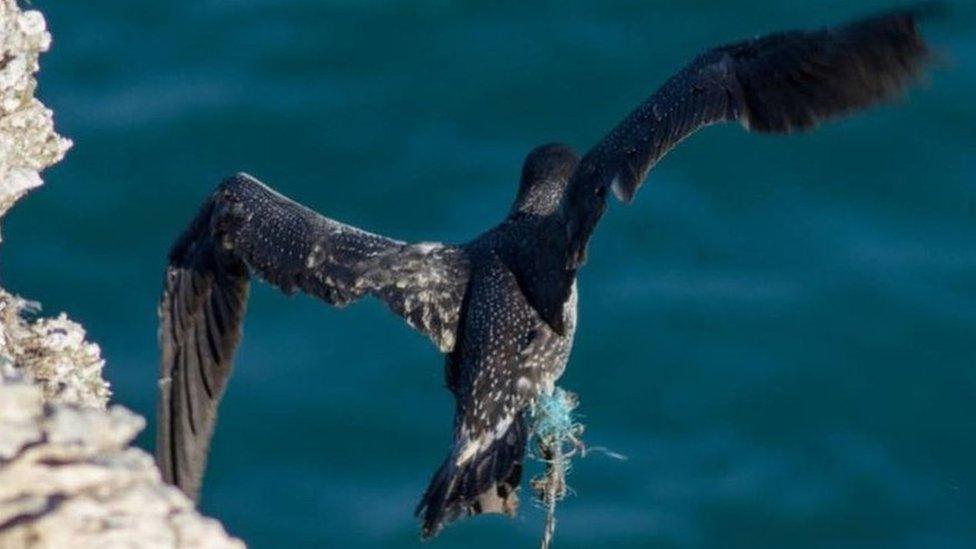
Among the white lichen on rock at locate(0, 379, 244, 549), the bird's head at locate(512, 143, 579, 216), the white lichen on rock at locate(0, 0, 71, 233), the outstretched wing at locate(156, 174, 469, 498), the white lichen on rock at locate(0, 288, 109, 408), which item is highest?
the bird's head at locate(512, 143, 579, 216)

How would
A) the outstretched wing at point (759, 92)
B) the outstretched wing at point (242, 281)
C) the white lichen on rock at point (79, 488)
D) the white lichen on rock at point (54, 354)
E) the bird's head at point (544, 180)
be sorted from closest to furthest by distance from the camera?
the white lichen on rock at point (79, 488)
the white lichen on rock at point (54, 354)
the outstretched wing at point (759, 92)
the outstretched wing at point (242, 281)
the bird's head at point (544, 180)

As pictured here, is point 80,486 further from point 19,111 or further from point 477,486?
point 477,486

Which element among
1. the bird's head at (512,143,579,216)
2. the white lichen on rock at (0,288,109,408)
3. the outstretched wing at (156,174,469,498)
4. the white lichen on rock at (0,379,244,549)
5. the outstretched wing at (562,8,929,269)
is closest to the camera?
the white lichen on rock at (0,379,244,549)

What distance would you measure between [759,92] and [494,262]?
108 cm

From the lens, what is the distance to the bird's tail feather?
7512 mm

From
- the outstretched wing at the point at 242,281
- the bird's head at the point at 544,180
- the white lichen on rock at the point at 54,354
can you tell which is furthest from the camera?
the bird's head at the point at 544,180

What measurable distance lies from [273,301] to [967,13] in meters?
3.39

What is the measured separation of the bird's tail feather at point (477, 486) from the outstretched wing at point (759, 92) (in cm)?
60

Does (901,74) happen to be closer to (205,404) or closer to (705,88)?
(705,88)

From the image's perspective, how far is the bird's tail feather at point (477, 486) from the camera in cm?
751

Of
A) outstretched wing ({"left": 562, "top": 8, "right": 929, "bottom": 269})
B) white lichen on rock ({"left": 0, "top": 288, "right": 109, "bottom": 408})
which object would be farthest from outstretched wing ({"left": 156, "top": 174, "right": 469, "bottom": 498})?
white lichen on rock ({"left": 0, "top": 288, "right": 109, "bottom": 408})

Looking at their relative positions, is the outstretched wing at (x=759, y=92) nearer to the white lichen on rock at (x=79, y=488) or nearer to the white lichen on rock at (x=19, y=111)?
the white lichen on rock at (x=19, y=111)

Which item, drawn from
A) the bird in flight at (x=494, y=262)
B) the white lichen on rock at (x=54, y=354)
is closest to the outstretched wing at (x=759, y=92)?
the bird in flight at (x=494, y=262)

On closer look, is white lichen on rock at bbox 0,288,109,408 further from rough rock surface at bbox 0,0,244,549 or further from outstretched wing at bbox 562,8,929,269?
rough rock surface at bbox 0,0,244,549
